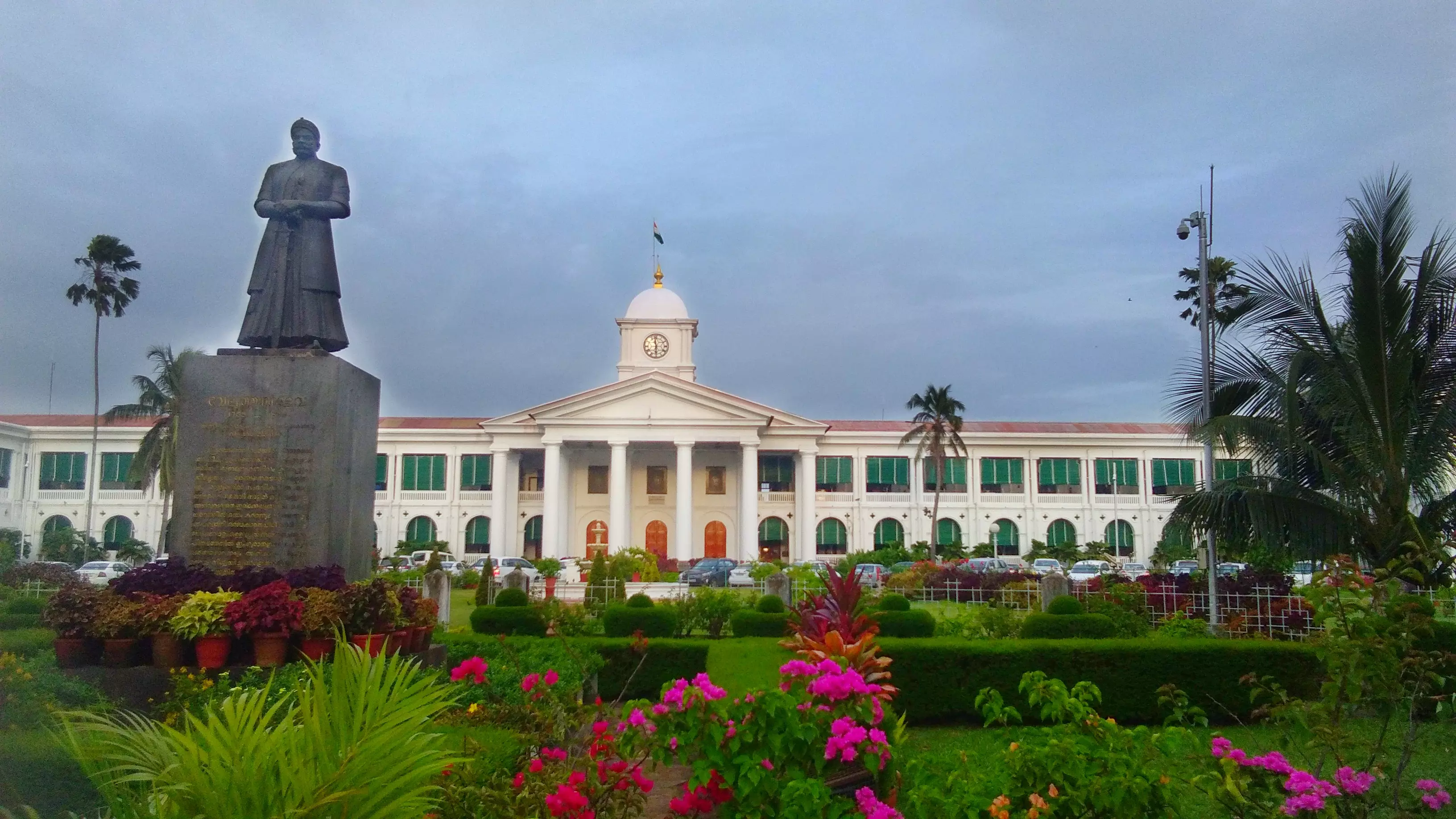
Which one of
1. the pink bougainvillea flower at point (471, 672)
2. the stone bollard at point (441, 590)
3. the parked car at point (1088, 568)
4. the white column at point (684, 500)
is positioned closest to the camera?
the pink bougainvillea flower at point (471, 672)

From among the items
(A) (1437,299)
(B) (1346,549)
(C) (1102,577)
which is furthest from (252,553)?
(C) (1102,577)

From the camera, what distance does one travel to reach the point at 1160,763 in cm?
376

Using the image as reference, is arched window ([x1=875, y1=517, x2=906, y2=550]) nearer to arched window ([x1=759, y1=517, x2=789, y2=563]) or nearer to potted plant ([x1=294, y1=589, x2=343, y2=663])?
arched window ([x1=759, y1=517, x2=789, y2=563])

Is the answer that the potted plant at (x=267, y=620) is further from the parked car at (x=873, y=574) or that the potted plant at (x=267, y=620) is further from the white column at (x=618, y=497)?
the white column at (x=618, y=497)

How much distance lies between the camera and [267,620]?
6.15 metres

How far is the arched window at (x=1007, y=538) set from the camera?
4297 centimetres

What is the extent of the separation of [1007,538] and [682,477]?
15.0 metres

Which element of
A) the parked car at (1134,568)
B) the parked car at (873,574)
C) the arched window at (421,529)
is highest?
the arched window at (421,529)

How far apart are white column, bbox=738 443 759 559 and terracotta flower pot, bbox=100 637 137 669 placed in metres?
33.0

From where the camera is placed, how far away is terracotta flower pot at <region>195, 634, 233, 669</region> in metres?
6.17

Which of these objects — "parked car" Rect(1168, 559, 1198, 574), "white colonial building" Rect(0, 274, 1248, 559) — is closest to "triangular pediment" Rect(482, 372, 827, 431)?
"white colonial building" Rect(0, 274, 1248, 559)

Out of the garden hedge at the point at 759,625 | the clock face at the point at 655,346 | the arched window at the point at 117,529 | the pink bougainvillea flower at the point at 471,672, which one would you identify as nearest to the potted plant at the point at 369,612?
the pink bougainvillea flower at the point at 471,672

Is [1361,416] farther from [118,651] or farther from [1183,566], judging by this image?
[1183,566]

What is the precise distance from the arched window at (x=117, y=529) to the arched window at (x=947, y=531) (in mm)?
33923
